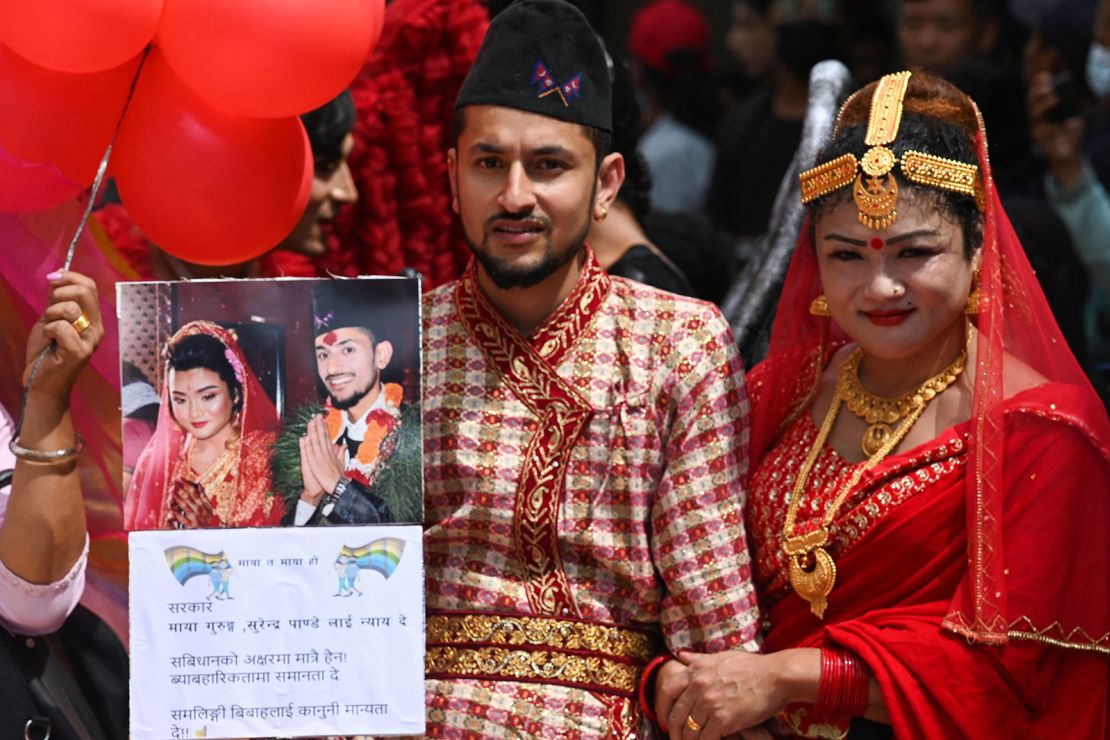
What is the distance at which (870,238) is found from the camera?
9.36 ft

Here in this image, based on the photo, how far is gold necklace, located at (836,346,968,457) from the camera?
2932 mm

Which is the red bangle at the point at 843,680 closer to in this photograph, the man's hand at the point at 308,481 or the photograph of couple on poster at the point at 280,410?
the photograph of couple on poster at the point at 280,410

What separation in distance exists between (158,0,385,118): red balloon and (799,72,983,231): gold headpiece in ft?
2.82

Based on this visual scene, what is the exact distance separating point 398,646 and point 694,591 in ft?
1.65

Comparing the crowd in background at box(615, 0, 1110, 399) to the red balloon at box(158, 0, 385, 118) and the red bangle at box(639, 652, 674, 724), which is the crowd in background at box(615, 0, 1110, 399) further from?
the red balloon at box(158, 0, 385, 118)

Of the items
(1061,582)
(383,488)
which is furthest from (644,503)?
(1061,582)

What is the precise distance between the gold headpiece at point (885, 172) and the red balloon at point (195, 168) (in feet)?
3.17

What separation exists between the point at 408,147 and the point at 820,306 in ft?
4.87

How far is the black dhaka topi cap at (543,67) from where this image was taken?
2871mm

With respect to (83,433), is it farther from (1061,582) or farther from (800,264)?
(1061,582)

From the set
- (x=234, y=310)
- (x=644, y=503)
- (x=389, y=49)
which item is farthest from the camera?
(x=389, y=49)

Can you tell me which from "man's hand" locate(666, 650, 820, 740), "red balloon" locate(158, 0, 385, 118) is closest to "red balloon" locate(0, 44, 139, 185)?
"red balloon" locate(158, 0, 385, 118)

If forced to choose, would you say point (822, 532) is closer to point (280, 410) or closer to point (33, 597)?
point (280, 410)

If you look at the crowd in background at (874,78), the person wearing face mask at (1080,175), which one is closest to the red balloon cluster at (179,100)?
the crowd in background at (874,78)
